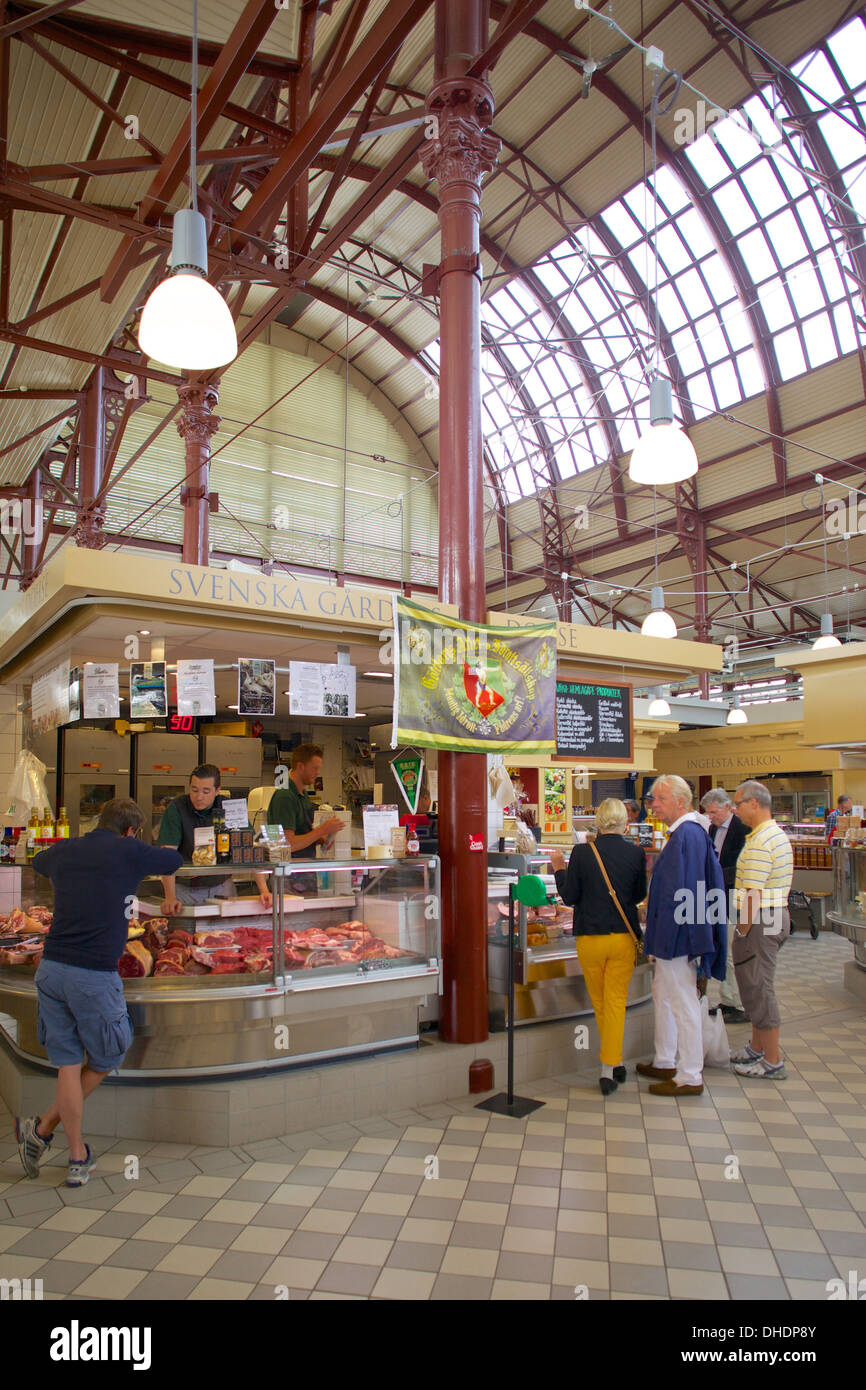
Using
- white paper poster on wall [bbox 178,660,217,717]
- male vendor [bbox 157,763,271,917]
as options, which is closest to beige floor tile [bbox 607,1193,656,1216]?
male vendor [bbox 157,763,271,917]

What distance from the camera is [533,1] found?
17.0 ft

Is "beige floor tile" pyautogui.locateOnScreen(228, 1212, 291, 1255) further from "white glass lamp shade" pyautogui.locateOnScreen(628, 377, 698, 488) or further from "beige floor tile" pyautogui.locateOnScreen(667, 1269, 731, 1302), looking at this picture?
"white glass lamp shade" pyautogui.locateOnScreen(628, 377, 698, 488)

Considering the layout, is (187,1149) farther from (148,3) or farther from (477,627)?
(148,3)

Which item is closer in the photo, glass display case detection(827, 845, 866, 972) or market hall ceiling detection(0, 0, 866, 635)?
market hall ceiling detection(0, 0, 866, 635)

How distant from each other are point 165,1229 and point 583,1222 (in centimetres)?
178

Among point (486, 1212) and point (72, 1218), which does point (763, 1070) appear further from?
point (72, 1218)

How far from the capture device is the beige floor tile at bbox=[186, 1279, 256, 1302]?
3.05 metres

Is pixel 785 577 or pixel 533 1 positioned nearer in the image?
pixel 533 1

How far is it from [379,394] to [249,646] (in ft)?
60.5

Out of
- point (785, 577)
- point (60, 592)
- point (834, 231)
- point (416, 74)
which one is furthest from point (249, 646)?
point (785, 577)

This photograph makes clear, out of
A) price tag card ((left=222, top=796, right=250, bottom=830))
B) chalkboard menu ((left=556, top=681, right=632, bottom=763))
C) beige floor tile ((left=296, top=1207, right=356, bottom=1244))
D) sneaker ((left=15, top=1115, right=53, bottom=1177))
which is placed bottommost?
beige floor tile ((left=296, top=1207, right=356, bottom=1244))

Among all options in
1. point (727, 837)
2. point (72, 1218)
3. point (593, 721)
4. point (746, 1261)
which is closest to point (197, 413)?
point (593, 721)

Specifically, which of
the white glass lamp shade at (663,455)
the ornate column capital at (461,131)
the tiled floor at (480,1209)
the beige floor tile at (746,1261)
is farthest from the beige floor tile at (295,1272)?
the ornate column capital at (461,131)

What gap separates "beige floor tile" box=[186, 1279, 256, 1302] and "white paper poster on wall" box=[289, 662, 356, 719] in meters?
3.47
